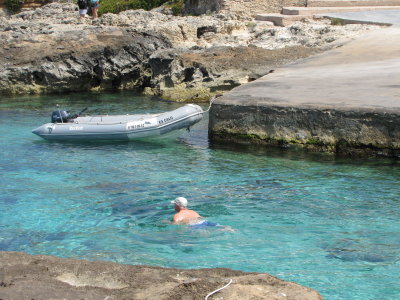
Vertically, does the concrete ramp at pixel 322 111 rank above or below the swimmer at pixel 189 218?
above

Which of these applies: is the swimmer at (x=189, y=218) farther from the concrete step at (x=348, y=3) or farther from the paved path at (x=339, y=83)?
the concrete step at (x=348, y=3)

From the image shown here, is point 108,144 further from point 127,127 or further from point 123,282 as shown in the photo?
point 123,282

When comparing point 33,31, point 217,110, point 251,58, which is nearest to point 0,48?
point 33,31

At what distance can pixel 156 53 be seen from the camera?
1898 centimetres

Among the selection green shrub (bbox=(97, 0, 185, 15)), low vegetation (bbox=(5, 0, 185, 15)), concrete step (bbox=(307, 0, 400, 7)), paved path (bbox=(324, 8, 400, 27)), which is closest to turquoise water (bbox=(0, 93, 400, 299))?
paved path (bbox=(324, 8, 400, 27))

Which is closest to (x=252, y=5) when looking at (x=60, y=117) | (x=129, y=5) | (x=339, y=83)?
(x=129, y=5)

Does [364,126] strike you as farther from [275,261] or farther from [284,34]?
[284,34]

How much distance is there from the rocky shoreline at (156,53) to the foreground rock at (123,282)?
12.2 metres

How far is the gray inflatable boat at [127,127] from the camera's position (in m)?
12.3

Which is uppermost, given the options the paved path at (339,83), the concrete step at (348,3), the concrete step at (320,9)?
the concrete step at (348,3)

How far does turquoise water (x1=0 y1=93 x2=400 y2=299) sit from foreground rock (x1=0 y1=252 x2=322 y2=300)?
4.75 feet

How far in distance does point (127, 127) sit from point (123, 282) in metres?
7.89

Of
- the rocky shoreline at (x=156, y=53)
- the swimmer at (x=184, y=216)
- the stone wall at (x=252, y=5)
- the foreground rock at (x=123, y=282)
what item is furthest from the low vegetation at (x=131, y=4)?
the foreground rock at (x=123, y=282)

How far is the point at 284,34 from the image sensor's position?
19.7m
